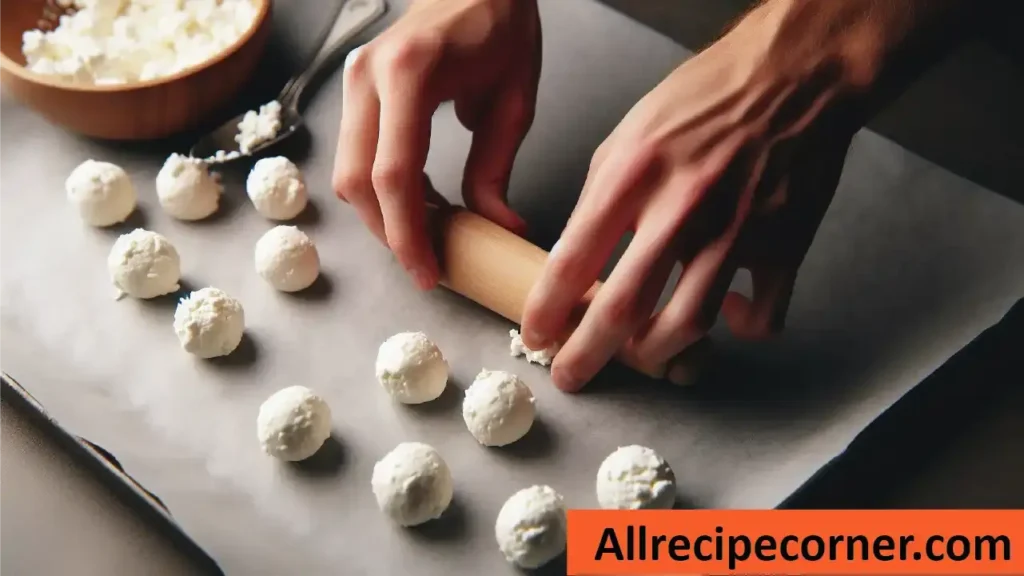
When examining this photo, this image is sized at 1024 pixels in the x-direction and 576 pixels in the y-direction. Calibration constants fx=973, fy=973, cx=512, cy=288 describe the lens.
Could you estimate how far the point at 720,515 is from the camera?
0.98 metres

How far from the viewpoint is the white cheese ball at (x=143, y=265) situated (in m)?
1.13

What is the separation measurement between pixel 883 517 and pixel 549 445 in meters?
0.34

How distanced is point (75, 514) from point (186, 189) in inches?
16.0

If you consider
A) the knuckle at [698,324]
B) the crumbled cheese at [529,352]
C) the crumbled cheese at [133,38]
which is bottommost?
the knuckle at [698,324]

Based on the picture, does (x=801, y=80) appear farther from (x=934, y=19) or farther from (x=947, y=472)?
(x=947, y=472)

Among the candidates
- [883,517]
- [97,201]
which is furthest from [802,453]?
[97,201]

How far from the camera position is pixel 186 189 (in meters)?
1.20

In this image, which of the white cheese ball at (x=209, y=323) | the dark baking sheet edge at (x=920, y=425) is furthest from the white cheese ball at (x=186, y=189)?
the dark baking sheet edge at (x=920, y=425)

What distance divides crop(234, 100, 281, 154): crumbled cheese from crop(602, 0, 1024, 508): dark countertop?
79 centimetres

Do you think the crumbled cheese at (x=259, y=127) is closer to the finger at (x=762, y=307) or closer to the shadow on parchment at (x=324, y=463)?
the shadow on parchment at (x=324, y=463)

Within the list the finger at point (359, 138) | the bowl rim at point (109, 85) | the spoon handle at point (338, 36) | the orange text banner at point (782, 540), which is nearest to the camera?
the orange text banner at point (782, 540)

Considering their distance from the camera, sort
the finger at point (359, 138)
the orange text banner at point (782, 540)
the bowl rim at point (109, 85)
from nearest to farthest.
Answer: the orange text banner at point (782, 540) < the finger at point (359, 138) < the bowl rim at point (109, 85)

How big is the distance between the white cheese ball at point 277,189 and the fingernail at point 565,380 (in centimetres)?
41

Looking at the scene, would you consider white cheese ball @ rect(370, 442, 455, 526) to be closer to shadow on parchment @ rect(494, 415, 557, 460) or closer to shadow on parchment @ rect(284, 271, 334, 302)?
shadow on parchment @ rect(494, 415, 557, 460)
